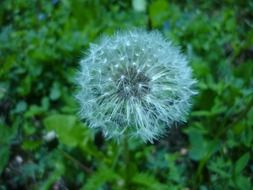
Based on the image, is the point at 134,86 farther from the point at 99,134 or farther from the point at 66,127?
the point at 99,134

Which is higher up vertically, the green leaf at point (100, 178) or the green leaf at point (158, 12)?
the green leaf at point (158, 12)

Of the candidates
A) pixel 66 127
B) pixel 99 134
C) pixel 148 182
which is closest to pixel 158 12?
pixel 99 134

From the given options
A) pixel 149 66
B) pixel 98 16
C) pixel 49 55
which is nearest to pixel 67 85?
pixel 49 55

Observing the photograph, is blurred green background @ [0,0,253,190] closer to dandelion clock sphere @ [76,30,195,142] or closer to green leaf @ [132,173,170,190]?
green leaf @ [132,173,170,190]

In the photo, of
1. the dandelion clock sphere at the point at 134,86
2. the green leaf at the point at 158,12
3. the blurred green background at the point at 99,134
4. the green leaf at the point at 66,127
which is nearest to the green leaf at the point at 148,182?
the blurred green background at the point at 99,134

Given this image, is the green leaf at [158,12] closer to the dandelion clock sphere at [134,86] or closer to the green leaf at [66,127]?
the green leaf at [66,127]
